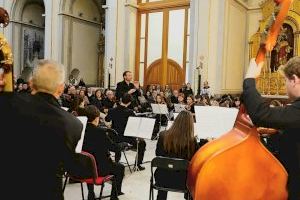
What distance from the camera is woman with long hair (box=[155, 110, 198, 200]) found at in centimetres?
394

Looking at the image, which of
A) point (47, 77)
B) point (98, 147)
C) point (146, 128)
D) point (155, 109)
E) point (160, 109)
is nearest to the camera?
point (47, 77)

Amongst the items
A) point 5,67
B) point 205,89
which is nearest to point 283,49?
point 205,89

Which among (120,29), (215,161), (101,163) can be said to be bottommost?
(101,163)

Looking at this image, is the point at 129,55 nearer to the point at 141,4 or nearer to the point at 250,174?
the point at 141,4

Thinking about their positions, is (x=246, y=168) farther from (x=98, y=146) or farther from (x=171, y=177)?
(x=98, y=146)

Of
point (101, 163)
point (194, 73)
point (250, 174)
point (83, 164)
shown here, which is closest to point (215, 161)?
point (250, 174)

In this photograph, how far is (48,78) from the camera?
2.01 m

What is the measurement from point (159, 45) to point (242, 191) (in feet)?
49.3

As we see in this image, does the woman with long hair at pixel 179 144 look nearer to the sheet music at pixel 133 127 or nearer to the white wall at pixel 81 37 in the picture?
the sheet music at pixel 133 127

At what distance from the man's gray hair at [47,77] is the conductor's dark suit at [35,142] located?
0.05 meters

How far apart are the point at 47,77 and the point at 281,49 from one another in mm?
14032

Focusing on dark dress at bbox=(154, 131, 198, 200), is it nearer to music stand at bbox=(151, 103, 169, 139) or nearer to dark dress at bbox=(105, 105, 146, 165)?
dark dress at bbox=(105, 105, 146, 165)

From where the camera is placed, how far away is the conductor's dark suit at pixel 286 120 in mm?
1824

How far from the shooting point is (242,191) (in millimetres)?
2014
